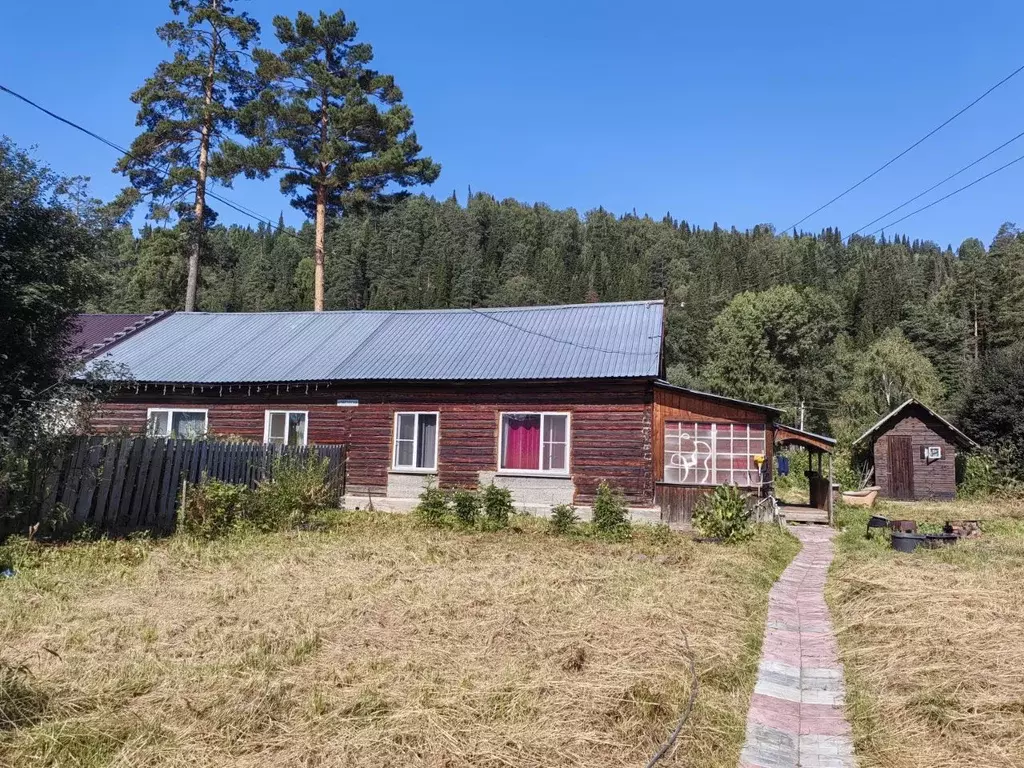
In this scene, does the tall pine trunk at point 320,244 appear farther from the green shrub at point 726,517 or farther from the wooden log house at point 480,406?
the green shrub at point 726,517

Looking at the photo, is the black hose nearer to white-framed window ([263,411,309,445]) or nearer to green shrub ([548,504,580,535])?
green shrub ([548,504,580,535])

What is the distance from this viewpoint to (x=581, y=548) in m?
12.4

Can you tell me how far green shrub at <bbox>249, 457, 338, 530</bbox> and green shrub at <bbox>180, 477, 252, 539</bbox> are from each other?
482 millimetres

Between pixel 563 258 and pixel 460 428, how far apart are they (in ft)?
328

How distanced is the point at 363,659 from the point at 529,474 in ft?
36.9

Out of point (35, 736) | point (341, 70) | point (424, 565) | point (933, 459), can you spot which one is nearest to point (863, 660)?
point (424, 565)

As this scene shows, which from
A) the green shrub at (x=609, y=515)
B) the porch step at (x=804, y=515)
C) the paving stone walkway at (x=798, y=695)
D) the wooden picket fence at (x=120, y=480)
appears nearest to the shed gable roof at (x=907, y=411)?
the porch step at (x=804, y=515)

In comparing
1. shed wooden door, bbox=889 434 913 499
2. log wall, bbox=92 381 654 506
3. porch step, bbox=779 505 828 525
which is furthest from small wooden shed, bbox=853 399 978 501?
log wall, bbox=92 381 654 506

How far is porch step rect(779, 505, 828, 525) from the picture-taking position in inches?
704

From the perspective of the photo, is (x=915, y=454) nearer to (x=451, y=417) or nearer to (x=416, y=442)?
(x=451, y=417)

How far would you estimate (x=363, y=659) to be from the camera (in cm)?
583

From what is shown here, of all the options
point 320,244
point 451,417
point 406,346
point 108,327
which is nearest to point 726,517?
point 451,417

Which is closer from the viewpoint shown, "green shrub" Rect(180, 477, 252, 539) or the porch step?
"green shrub" Rect(180, 477, 252, 539)

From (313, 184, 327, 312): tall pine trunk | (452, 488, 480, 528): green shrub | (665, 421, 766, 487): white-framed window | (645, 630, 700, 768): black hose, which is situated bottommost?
(645, 630, 700, 768): black hose
